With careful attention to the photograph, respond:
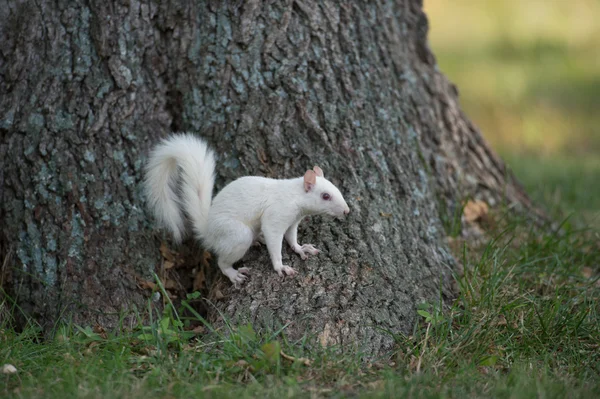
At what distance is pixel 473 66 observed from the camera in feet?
32.2

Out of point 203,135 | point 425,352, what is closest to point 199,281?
point 203,135

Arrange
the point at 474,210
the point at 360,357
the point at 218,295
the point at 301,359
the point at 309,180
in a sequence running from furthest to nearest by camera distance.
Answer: the point at 474,210
the point at 218,295
the point at 309,180
the point at 360,357
the point at 301,359

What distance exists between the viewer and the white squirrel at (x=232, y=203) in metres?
3.03

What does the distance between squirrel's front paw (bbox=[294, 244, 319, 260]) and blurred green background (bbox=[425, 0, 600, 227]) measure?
239 cm

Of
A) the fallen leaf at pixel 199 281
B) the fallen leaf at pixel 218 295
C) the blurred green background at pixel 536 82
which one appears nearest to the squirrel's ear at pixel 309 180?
the fallen leaf at pixel 218 295

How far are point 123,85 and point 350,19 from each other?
49.5 inches

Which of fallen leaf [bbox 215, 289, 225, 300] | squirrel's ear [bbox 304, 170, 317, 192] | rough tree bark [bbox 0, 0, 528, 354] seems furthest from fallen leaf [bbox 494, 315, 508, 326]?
fallen leaf [bbox 215, 289, 225, 300]

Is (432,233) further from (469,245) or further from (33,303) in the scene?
(33,303)

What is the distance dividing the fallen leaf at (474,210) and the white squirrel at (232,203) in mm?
1342

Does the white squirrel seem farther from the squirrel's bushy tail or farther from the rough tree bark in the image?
the rough tree bark

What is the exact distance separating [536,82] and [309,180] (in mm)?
6978

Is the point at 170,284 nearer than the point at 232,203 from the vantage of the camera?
No

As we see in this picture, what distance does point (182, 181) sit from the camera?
3.28 m

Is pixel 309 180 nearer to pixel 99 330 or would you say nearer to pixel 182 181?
pixel 182 181
